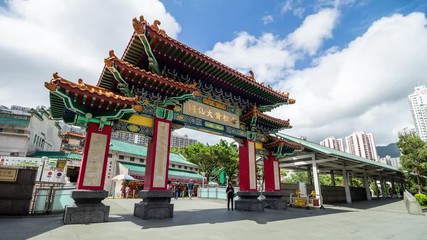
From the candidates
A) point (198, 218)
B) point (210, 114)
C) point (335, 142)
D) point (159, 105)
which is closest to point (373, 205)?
point (210, 114)

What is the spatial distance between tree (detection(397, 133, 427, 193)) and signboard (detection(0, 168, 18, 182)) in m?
28.1

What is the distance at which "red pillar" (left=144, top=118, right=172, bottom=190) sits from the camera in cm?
854

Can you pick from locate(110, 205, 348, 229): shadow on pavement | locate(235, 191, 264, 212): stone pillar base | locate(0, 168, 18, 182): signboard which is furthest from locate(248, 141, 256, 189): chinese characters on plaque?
locate(0, 168, 18, 182): signboard

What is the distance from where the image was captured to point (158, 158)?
8812 mm

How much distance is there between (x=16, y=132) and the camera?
74.5 feet

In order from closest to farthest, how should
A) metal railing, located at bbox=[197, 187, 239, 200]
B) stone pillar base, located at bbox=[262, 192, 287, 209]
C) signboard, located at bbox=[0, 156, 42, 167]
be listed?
stone pillar base, located at bbox=[262, 192, 287, 209] < signboard, located at bbox=[0, 156, 42, 167] < metal railing, located at bbox=[197, 187, 239, 200]

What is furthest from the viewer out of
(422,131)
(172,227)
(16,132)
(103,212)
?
(422,131)

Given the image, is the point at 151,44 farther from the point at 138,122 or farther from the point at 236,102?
the point at 236,102

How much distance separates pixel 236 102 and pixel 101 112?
24.1 feet

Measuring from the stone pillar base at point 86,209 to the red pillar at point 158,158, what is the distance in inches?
68.1

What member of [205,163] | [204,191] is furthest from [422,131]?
[204,191]

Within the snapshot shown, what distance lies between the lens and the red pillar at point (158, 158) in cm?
854

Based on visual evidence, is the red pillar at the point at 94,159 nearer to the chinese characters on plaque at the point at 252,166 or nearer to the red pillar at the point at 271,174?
the chinese characters on plaque at the point at 252,166

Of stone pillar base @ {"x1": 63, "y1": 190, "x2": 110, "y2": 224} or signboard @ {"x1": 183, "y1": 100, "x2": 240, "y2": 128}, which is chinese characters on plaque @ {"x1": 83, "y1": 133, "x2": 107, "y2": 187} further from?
signboard @ {"x1": 183, "y1": 100, "x2": 240, "y2": 128}
